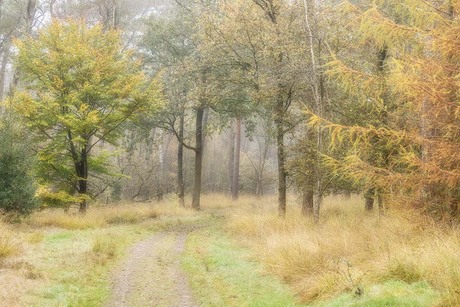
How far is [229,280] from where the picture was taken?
9148 millimetres

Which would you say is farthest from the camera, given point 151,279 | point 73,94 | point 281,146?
point 73,94

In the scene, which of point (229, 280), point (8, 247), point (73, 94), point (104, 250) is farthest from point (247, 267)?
point (73, 94)

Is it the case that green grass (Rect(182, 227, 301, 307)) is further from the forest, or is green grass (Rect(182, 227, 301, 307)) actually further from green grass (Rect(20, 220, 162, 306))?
green grass (Rect(20, 220, 162, 306))

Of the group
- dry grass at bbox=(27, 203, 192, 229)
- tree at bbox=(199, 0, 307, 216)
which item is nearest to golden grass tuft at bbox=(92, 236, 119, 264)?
dry grass at bbox=(27, 203, 192, 229)

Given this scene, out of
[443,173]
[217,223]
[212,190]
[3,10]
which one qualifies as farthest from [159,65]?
[443,173]

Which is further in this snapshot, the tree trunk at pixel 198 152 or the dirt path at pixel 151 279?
the tree trunk at pixel 198 152

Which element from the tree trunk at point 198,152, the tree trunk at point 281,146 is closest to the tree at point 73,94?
the tree trunk at point 281,146

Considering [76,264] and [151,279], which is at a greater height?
[76,264]

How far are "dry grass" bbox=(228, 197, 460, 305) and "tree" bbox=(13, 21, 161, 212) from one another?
8.57 m

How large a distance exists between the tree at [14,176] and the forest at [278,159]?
0.05m

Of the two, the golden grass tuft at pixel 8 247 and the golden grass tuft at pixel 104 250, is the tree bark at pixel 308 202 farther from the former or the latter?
the golden grass tuft at pixel 8 247

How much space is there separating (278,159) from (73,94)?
27.8 ft

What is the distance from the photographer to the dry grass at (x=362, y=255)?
6.58 meters

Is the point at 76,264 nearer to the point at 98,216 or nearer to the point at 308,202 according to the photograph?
the point at 98,216
